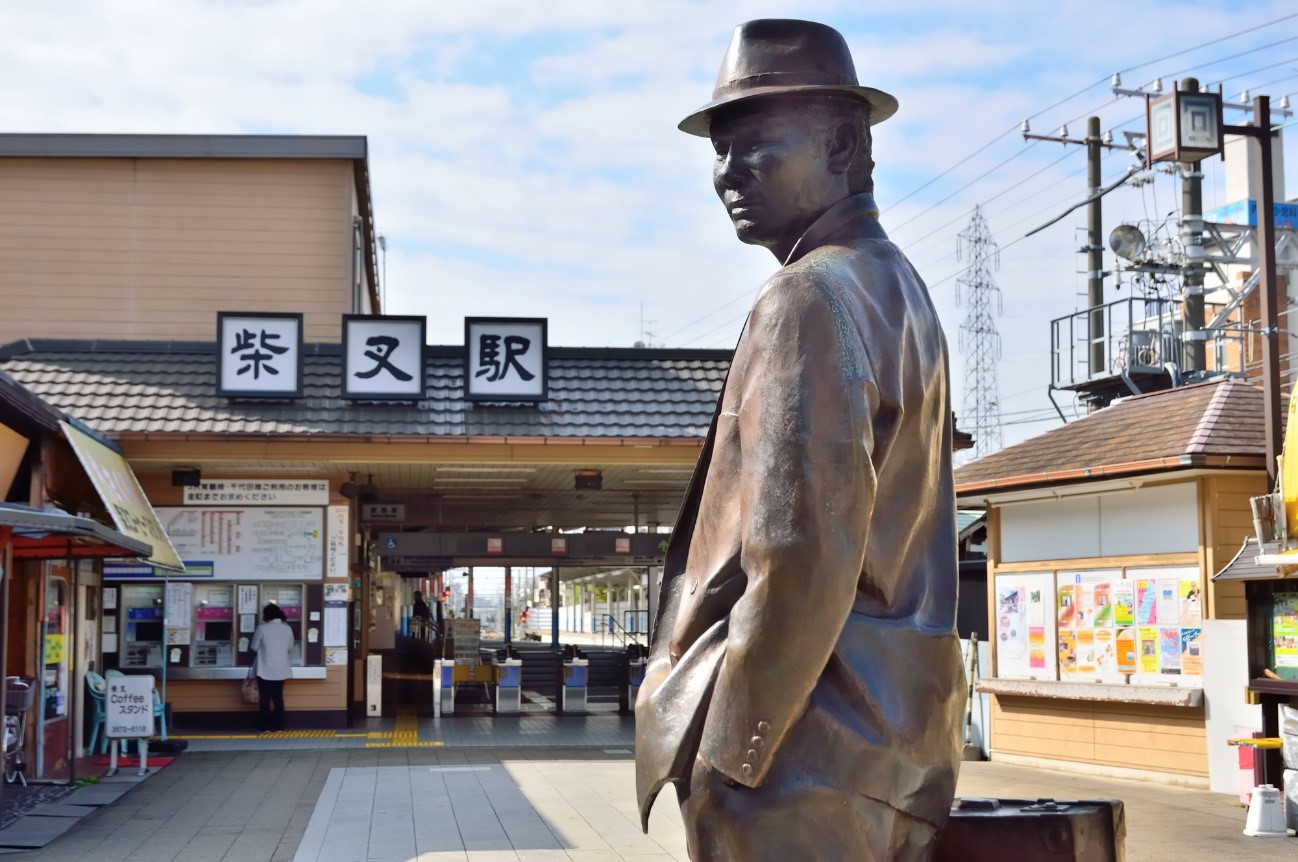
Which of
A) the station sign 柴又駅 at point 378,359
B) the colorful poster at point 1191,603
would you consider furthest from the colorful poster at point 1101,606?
the station sign 柴又駅 at point 378,359

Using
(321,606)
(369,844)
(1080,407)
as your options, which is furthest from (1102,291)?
(369,844)

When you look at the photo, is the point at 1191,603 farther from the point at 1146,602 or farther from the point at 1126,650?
the point at 1126,650

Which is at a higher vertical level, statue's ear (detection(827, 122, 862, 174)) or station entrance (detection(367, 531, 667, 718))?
statue's ear (detection(827, 122, 862, 174))

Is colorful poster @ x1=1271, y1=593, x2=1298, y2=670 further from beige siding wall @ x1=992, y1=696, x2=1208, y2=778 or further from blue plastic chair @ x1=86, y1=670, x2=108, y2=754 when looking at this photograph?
blue plastic chair @ x1=86, y1=670, x2=108, y2=754

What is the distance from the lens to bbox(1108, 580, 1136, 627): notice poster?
14.8m

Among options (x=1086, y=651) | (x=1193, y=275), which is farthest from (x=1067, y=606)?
Result: (x=1193, y=275)

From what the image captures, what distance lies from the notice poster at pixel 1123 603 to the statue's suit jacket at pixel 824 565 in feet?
42.8

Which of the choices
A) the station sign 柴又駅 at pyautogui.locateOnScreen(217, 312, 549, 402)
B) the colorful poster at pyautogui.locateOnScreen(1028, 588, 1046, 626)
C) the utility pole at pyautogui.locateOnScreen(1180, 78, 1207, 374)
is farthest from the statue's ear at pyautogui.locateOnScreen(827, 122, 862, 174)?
the utility pole at pyautogui.locateOnScreen(1180, 78, 1207, 374)

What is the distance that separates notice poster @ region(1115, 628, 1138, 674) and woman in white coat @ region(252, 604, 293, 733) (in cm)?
979

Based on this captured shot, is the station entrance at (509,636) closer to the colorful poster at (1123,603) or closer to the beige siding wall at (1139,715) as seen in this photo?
the beige siding wall at (1139,715)

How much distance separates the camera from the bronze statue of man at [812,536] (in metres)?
2.21

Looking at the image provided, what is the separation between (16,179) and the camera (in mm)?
21172

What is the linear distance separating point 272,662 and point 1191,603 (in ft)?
35.2

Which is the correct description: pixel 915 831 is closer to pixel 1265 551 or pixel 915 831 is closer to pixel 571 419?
pixel 1265 551
